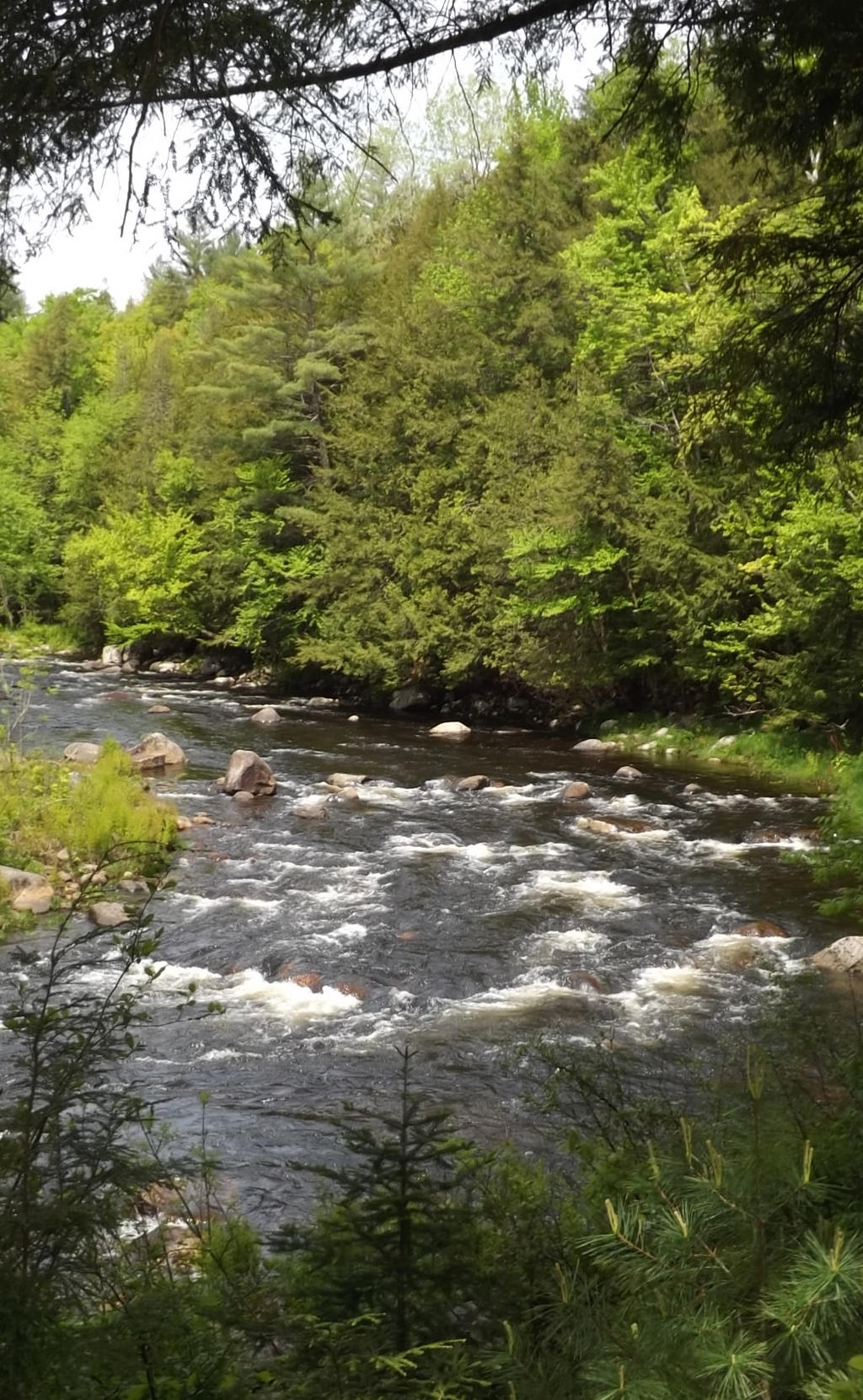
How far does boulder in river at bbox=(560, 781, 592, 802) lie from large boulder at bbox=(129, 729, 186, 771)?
6.30m

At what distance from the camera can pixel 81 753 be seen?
1677 centimetres

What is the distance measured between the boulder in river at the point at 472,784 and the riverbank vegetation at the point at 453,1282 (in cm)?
1317

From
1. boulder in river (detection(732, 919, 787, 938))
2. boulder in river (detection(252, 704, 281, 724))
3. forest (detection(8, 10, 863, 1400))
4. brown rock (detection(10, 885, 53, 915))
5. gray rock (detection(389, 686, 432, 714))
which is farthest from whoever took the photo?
gray rock (detection(389, 686, 432, 714))

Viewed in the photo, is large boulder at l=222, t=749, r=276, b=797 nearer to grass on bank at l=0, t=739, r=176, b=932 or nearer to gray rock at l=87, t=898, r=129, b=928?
grass on bank at l=0, t=739, r=176, b=932

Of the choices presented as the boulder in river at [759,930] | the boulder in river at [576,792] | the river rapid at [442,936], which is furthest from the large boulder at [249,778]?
the boulder in river at [759,930]

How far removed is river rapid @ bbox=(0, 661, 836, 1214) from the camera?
292 inches

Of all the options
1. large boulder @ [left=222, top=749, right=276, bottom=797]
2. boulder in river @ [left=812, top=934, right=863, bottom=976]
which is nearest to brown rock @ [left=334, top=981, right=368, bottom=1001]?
boulder in river @ [left=812, top=934, right=863, bottom=976]

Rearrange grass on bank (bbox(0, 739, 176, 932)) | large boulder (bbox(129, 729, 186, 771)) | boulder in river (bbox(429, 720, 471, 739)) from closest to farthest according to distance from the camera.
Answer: grass on bank (bbox(0, 739, 176, 932))
large boulder (bbox(129, 729, 186, 771))
boulder in river (bbox(429, 720, 471, 739))

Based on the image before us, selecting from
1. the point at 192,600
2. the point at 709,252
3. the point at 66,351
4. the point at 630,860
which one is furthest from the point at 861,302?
the point at 66,351

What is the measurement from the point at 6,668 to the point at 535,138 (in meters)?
19.5

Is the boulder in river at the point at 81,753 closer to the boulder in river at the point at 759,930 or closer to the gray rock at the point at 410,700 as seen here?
the boulder in river at the point at 759,930

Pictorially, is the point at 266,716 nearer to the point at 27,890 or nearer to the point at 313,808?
the point at 313,808

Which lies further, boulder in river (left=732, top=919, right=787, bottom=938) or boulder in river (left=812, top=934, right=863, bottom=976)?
Result: boulder in river (left=732, top=919, right=787, bottom=938)

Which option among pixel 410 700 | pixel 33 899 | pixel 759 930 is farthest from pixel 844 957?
pixel 410 700
